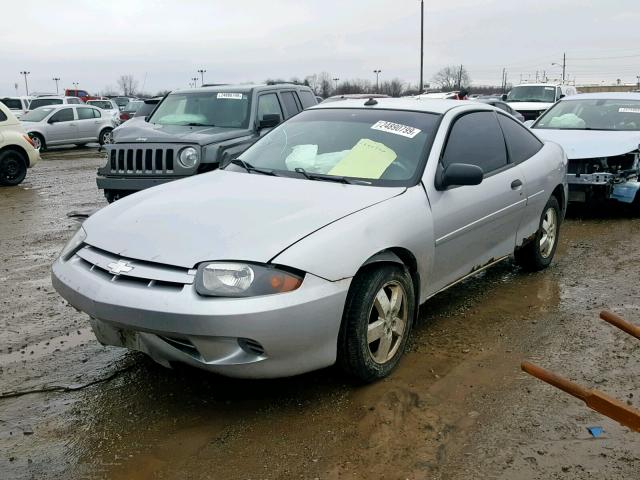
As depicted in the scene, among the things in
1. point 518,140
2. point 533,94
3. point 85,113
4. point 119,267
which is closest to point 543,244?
point 518,140

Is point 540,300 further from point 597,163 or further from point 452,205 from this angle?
point 597,163

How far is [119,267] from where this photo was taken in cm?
309

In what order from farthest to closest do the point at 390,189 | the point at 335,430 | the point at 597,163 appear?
the point at 597,163 → the point at 390,189 → the point at 335,430

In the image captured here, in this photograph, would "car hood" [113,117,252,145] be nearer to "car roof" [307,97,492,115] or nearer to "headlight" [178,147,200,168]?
"headlight" [178,147,200,168]

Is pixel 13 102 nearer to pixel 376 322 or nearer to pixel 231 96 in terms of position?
pixel 231 96

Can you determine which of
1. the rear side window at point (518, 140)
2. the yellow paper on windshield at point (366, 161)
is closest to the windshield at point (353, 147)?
the yellow paper on windshield at point (366, 161)

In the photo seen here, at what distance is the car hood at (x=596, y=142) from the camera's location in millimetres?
8000

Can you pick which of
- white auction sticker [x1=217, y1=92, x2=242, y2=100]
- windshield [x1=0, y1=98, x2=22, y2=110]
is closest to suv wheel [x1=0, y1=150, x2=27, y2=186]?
white auction sticker [x1=217, y1=92, x2=242, y2=100]

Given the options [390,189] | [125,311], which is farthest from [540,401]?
[125,311]

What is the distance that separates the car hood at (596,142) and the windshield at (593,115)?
319mm

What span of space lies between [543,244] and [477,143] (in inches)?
63.6

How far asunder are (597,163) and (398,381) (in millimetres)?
Result: 5773

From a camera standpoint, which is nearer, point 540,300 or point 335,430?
point 335,430

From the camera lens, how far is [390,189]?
3.77 meters
